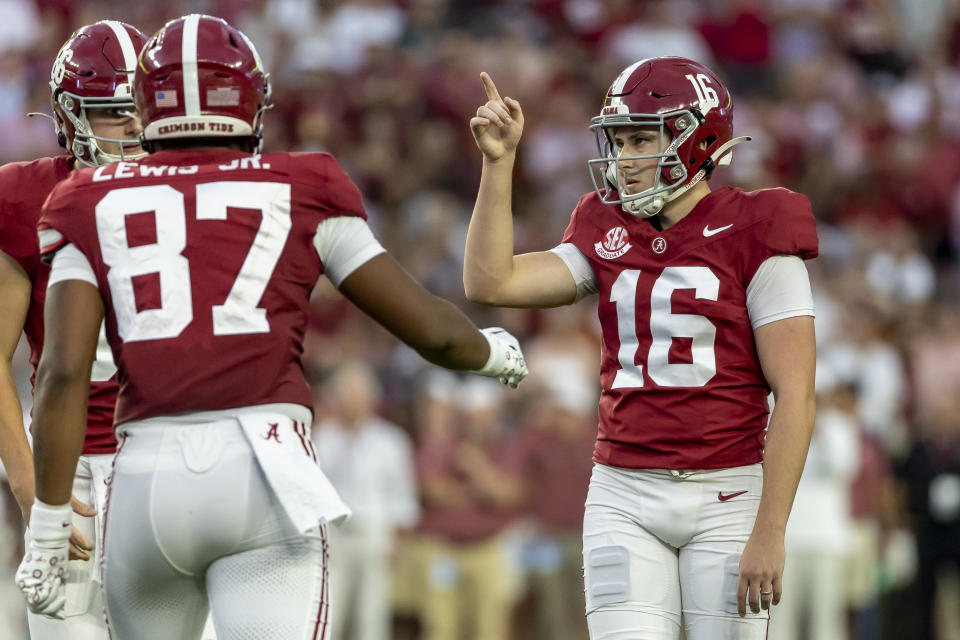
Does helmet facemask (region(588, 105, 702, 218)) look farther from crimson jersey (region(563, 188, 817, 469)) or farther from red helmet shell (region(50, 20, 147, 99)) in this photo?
red helmet shell (region(50, 20, 147, 99))

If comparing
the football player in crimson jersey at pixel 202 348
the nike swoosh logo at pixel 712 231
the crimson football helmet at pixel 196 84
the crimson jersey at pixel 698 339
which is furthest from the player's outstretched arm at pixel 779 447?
the crimson football helmet at pixel 196 84

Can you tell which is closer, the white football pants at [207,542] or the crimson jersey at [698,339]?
the white football pants at [207,542]

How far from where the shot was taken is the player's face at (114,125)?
4.09 metres

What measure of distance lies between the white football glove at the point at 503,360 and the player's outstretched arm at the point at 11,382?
50.2 inches

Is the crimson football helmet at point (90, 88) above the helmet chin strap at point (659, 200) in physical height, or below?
above

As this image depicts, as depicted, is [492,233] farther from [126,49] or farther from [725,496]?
[126,49]

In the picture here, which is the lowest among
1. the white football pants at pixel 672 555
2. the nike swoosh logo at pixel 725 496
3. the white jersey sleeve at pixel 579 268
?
the white football pants at pixel 672 555

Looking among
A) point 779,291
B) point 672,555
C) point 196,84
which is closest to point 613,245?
point 779,291

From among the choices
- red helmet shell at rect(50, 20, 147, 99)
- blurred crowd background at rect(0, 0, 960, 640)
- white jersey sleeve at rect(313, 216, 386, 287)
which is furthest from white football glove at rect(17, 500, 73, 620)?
blurred crowd background at rect(0, 0, 960, 640)

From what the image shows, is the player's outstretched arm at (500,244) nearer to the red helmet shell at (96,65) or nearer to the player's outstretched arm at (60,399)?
the red helmet shell at (96,65)

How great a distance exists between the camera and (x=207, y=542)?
304 cm

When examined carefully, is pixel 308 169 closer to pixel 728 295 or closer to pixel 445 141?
pixel 728 295

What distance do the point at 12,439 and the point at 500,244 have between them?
1440 millimetres

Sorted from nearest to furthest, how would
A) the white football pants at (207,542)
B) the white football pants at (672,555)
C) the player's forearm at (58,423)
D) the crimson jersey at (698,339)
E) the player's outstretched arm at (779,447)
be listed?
the white football pants at (207,542) < the player's forearm at (58,423) < the player's outstretched arm at (779,447) < the white football pants at (672,555) < the crimson jersey at (698,339)
